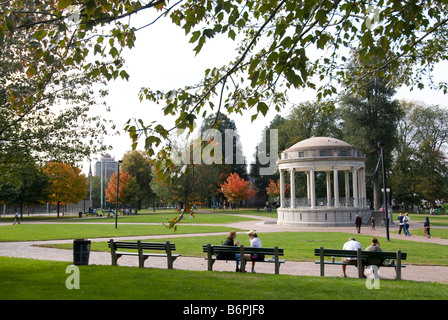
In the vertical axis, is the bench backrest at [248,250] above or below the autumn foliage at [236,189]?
below

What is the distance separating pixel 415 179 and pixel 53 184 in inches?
2129

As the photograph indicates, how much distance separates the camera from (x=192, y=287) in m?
8.27

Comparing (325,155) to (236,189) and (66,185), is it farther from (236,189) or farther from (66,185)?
(66,185)

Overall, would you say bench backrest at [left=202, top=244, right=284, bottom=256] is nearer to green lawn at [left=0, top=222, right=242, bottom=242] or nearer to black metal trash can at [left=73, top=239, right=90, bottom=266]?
black metal trash can at [left=73, top=239, right=90, bottom=266]

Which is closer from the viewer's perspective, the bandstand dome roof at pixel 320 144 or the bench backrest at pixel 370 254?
the bench backrest at pixel 370 254

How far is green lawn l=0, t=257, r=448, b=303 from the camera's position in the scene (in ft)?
24.2

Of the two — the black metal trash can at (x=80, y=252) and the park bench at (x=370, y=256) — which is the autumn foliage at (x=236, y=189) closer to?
the black metal trash can at (x=80, y=252)

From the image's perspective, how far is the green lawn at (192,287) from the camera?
738 cm

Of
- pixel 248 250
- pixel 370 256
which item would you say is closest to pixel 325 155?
pixel 248 250

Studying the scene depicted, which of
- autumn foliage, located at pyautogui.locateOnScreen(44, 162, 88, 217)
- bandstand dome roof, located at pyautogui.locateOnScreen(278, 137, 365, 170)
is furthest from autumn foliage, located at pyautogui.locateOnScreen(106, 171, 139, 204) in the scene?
bandstand dome roof, located at pyautogui.locateOnScreen(278, 137, 365, 170)

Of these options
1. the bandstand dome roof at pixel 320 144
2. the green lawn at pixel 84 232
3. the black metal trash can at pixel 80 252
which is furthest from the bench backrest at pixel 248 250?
the bandstand dome roof at pixel 320 144
